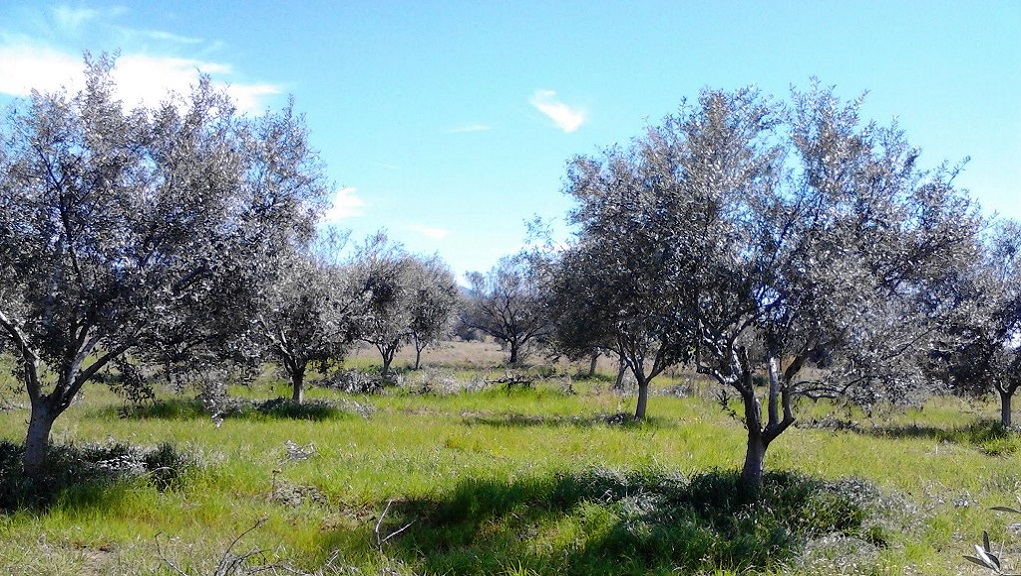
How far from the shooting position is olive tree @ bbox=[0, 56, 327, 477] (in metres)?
9.66

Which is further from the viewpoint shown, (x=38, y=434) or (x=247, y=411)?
(x=247, y=411)

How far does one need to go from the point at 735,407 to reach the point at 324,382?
15.5 metres

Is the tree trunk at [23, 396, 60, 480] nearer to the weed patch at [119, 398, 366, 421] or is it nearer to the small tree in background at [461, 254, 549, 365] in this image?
the weed patch at [119, 398, 366, 421]

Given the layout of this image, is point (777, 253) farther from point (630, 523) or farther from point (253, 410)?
point (253, 410)

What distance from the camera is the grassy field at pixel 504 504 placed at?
8133 millimetres

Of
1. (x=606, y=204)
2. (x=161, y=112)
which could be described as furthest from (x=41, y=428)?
(x=606, y=204)

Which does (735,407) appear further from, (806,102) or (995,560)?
(995,560)

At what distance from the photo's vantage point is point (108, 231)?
9.57m

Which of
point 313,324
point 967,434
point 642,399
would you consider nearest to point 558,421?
point 642,399

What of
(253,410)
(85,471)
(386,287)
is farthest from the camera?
(386,287)

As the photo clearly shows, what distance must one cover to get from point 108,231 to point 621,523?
795 cm

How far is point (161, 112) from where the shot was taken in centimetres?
1060

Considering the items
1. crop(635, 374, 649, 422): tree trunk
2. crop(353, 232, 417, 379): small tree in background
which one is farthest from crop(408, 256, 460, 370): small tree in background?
crop(635, 374, 649, 422): tree trunk

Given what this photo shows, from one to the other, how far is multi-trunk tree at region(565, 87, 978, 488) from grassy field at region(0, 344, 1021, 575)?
5.31 ft
